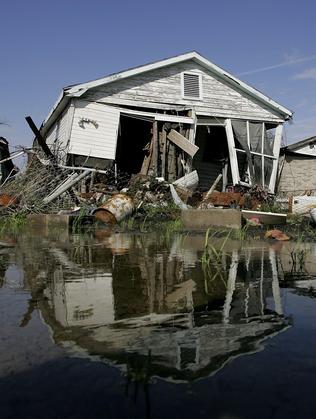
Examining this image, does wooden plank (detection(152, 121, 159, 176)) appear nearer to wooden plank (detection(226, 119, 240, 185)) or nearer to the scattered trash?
the scattered trash

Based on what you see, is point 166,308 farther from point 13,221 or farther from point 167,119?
point 167,119

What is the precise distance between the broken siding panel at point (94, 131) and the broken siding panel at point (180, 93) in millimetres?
448

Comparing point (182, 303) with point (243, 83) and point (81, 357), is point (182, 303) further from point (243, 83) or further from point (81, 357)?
point (243, 83)

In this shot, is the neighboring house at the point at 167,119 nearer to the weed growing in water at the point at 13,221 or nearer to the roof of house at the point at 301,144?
the roof of house at the point at 301,144

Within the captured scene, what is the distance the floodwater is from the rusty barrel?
18.9 feet

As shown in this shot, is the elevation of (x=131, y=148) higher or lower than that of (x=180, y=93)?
lower

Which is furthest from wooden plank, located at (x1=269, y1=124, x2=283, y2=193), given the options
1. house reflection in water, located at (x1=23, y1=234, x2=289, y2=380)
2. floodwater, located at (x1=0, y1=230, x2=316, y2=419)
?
floodwater, located at (x1=0, y1=230, x2=316, y2=419)

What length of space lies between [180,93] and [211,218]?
28.2ft

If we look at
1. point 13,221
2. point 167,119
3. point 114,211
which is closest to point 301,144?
point 167,119

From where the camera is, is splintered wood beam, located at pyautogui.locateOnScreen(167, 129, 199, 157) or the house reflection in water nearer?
the house reflection in water

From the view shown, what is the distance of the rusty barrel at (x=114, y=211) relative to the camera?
9883 millimetres

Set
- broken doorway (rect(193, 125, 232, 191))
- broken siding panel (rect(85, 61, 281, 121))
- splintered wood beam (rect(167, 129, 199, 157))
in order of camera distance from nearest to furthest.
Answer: broken siding panel (rect(85, 61, 281, 121)), splintered wood beam (rect(167, 129, 199, 157)), broken doorway (rect(193, 125, 232, 191))

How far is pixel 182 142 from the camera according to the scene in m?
15.5

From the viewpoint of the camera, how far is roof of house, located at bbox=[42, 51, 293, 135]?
1408 centimetres
